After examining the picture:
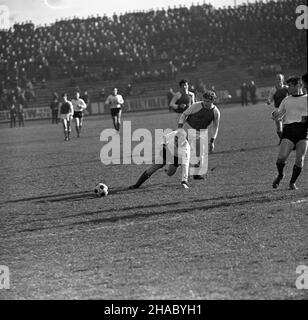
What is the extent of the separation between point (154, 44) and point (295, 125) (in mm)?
54237

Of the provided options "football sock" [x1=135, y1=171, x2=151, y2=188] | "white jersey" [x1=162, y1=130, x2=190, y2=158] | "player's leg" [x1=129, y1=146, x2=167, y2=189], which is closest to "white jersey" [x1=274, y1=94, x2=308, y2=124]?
"white jersey" [x1=162, y1=130, x2=190, y2=158]

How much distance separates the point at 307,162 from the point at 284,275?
9575mm

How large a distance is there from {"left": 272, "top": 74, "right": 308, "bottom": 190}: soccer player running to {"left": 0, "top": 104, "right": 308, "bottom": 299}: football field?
0.50 meters

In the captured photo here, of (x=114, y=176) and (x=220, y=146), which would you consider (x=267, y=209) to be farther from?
(x=220, y=146)

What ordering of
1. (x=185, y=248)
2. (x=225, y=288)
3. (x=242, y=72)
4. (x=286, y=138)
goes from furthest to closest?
1. (x=242, y=72)
2. (x=286, y=138)
3. (x=185, y=248)
4. (x=225, y=288)

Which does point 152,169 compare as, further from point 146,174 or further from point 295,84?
point 295,84

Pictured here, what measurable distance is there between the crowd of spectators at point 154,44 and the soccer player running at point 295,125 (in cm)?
4633

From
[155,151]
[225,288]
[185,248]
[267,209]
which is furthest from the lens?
[155,151]

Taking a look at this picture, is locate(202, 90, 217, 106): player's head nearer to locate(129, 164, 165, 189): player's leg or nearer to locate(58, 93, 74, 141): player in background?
locate(129, 164, 165, 189): player's leg

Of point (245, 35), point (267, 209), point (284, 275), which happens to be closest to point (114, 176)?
point (267, 209)

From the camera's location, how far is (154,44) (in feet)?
213

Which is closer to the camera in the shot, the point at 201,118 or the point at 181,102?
the point at 201,118

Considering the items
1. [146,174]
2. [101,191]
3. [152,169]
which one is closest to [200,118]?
[152,169]

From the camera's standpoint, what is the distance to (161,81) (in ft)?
193
